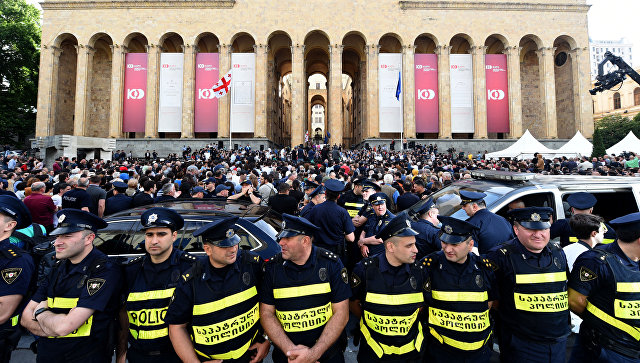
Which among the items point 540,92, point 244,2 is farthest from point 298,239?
point 540,92

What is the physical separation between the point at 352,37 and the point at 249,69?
Answer: 10411 millimetres

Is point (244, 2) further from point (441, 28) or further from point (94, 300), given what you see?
point (94, 300)

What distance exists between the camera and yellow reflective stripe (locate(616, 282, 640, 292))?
229 centimetres

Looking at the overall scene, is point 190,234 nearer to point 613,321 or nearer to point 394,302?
point 394,302

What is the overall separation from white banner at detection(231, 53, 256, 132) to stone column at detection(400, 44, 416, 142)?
13.4 m

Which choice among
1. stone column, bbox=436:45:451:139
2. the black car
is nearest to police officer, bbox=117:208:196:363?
the black car

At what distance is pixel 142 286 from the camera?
7.84 feet

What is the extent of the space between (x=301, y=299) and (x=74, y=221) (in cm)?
187

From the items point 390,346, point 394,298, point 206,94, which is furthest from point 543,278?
point 206,94

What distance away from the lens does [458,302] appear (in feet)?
7.88

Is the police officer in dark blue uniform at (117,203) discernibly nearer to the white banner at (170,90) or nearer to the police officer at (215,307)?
the police officer at (215,307)

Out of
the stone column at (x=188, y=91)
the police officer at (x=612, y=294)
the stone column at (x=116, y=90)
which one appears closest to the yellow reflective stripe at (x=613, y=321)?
the police officer at (x=612, y=294)

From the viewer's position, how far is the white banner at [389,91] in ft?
88.9

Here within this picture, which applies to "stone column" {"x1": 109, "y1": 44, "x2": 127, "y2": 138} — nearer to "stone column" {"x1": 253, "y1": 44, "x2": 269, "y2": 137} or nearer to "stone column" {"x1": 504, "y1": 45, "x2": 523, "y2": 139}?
"stone column" {"x1": 253, "y1": 44, "x2": 269, "y2": 137}
